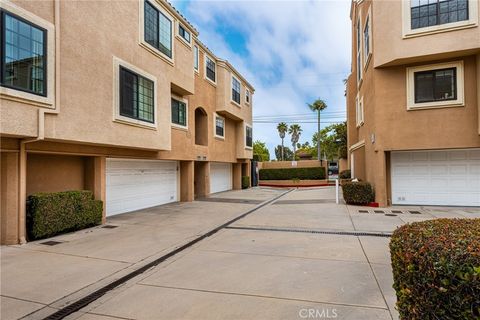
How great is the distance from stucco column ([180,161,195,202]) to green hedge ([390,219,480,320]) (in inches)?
528

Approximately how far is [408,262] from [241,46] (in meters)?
23.3

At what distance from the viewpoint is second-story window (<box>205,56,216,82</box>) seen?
17.9 metres

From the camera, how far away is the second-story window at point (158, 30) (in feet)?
35.9

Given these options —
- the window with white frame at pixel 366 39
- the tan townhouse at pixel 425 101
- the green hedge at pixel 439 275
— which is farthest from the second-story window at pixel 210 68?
the green hedge at pixel 439 275

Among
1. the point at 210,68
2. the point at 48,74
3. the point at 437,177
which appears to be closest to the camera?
the point at 48,74

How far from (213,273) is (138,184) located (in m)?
8.56

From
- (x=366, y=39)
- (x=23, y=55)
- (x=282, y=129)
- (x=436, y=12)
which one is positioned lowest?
(x=23, y=55)

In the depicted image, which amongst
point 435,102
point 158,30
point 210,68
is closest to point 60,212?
point 158,30

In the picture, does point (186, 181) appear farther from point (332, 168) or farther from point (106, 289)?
point (332, 168)

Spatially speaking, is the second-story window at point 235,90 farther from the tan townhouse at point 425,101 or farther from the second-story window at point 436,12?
the second-story window at point 436,12

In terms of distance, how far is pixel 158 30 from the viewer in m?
11.6

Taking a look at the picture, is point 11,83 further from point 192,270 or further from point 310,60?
point 310,60

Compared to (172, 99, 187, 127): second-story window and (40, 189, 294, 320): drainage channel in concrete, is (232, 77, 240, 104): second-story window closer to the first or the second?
(172, 99, 187, 127): second-story window

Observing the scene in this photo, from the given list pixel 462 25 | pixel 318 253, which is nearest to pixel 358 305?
pixel 318 253
